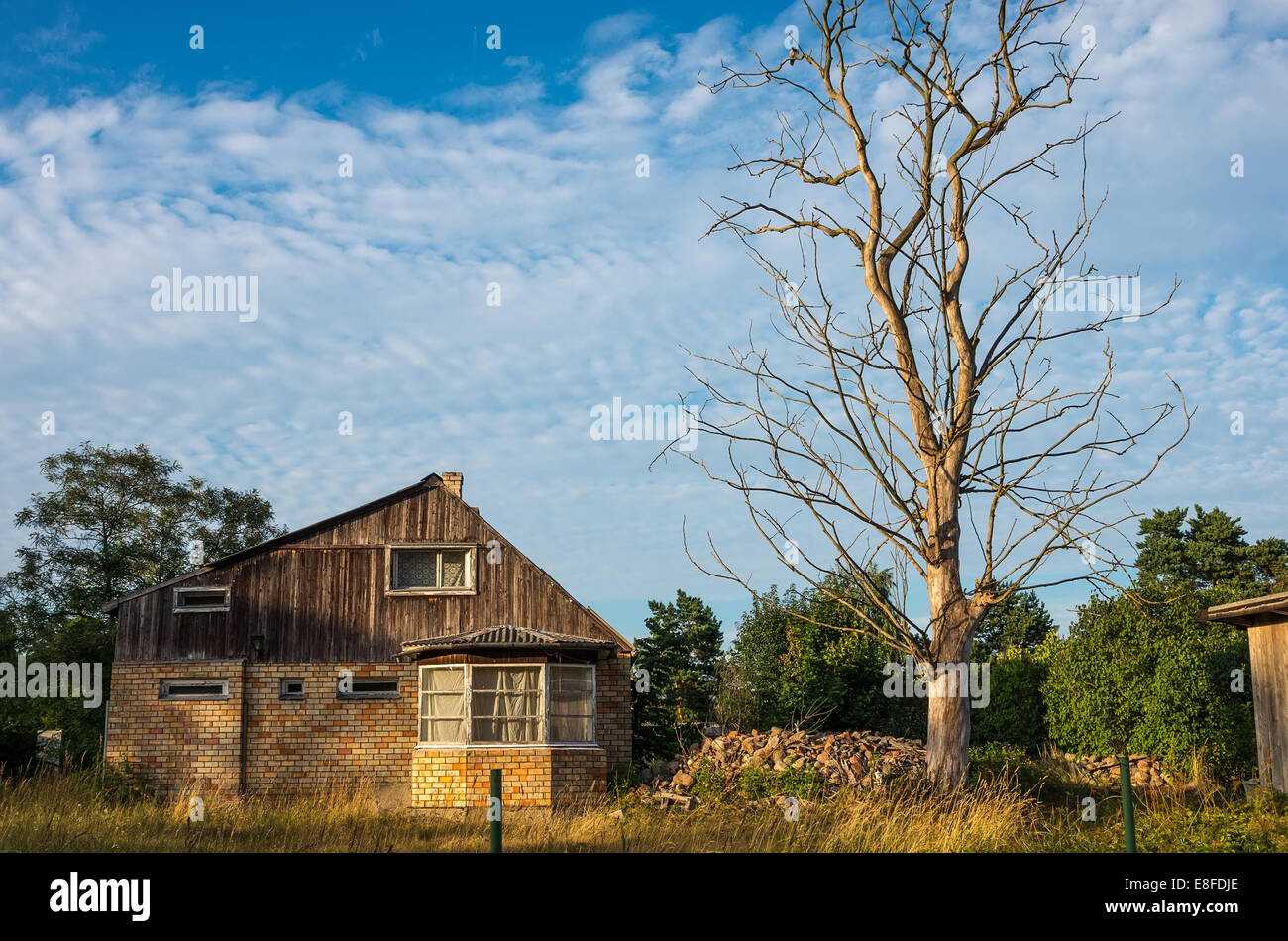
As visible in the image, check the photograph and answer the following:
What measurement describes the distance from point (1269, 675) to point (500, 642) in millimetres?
12686

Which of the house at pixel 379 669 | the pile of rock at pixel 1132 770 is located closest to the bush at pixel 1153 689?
the pile of rock at pixel 1132 770

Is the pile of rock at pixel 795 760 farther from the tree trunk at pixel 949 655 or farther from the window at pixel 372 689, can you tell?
the window at pixel 372 689

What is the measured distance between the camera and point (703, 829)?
11.9 m

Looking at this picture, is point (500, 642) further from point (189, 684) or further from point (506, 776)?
point (189, 684)

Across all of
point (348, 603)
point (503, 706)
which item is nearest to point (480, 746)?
point (503, 706)

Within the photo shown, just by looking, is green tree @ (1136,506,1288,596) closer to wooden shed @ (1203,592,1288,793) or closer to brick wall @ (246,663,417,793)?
wooden shed @ (1203,592,1288,793)

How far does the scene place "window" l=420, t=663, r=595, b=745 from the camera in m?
19.0

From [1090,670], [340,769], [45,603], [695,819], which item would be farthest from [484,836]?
[45,603]

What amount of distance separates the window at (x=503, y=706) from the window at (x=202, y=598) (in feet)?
15.4

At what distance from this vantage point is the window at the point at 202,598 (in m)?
20.8

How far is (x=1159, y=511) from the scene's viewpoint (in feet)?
139

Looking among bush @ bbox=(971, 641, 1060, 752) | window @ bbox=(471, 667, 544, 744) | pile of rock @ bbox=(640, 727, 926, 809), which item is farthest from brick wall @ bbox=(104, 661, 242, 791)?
bush @ bbox=(971, 641, 1060, 752)
